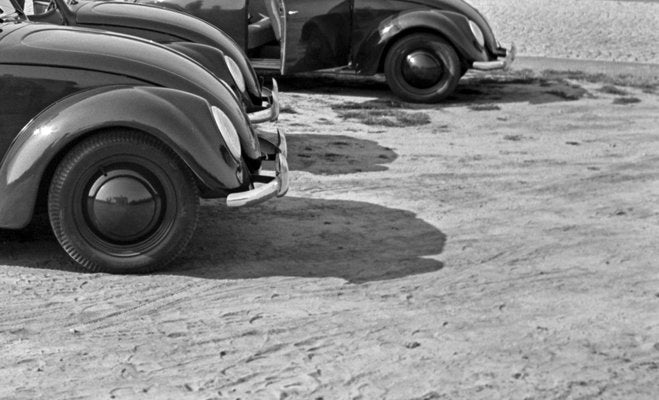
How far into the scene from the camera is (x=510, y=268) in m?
6.08

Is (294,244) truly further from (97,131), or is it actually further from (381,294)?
(97,131)

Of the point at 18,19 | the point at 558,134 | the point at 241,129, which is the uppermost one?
the point at 18,19

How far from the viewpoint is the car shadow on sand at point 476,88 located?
1177 centimetres

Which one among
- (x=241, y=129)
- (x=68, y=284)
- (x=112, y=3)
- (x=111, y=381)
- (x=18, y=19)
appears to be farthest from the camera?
(x=112, y=3)

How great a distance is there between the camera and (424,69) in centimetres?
1153

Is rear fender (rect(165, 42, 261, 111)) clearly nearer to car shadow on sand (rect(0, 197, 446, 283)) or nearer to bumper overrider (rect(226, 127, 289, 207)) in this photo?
car shadow on sand (rect(0, 197, 446, 283))

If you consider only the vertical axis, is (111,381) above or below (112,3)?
below

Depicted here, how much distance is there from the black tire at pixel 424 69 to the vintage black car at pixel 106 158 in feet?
18.9

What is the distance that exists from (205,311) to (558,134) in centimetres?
537

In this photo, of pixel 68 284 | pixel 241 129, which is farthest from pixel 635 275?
pixel 68 284

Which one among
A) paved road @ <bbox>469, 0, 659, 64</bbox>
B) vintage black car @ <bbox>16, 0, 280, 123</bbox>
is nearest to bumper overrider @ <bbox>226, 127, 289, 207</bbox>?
vintage black car @ <bbox>16, 0, 280, 123</bbox>

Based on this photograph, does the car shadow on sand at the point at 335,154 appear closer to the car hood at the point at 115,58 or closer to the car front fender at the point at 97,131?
the car hood at the point at 115,58

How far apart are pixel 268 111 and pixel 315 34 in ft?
11.0

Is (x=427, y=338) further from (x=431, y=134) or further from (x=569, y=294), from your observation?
(x=431, y=134)
